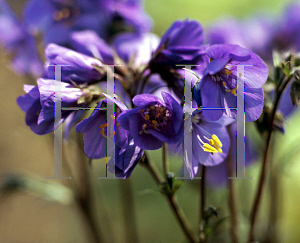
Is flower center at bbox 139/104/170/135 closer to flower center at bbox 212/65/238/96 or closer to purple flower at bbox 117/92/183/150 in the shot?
purple flower at bbox 117/92/183/150

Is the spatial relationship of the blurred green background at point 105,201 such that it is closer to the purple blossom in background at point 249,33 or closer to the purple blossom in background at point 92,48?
the purple blossom in background at point 249,33

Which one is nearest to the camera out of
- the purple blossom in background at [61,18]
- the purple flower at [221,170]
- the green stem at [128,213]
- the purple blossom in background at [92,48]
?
the purple blossom in background at [92,48]

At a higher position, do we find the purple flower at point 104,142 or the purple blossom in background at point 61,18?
the purple blossom in background at point 61,18

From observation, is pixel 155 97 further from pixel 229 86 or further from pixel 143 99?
pixel 229 86

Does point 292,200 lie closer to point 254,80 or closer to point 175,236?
point 175,236

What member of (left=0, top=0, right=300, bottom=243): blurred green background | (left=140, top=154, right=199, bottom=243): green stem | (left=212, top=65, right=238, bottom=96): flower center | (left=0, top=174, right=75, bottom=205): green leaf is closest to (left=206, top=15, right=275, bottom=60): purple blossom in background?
(left=0, top=0, right=300, bottom=243): blurred green background

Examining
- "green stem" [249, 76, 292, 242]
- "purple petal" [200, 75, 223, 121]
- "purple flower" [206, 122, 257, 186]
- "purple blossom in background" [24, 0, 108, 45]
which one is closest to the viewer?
"purple petal" [200, 75, 223, 121]

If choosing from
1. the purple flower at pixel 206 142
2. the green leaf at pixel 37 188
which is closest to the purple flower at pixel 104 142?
the purple flower at pixel 206 142
